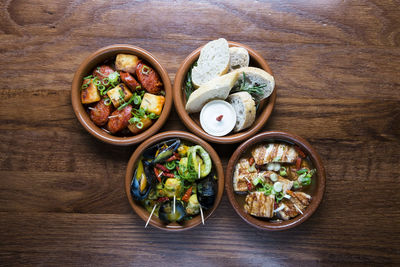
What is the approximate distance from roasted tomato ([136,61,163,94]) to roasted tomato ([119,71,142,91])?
0.03m

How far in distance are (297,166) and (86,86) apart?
139cm

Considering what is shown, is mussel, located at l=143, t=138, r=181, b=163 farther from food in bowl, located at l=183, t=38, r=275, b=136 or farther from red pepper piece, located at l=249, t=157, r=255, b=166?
red pepper piece, located at l=249, t=157, r=255, b=166

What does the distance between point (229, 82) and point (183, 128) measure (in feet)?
1.61

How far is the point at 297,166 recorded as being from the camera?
200 centimetres

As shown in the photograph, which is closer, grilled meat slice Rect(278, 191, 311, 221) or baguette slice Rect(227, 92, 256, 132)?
baguette slice Rect(227, 92, 256, 132)

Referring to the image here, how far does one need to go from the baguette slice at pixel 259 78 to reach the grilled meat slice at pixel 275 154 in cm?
34

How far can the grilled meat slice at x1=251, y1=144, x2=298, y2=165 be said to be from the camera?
6.46 ft

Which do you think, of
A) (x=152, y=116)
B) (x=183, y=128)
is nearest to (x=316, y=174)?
(x=183, y=128)

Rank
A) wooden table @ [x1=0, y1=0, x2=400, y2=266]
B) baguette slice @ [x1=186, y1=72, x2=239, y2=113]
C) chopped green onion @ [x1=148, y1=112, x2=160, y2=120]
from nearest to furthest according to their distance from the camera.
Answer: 1. baguette slice @ [x1=186, y1=72, x2=239, y2=113]
2. chopped green onion @ [x1=148, y1=112, x2=160, y2=120]
3. wooden table @ [x1=0, y1=0, x2=400, y2=266]

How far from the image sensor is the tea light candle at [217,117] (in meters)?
1.93

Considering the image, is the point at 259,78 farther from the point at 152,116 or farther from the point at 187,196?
the point at 187,196

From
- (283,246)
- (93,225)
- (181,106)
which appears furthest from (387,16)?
(93,225)

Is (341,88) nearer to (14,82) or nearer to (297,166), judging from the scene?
(297,166)

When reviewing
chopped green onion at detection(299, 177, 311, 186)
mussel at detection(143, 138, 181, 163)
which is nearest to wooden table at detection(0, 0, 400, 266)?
mussel at detection(143, 138, 181, 163)
